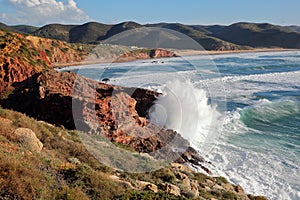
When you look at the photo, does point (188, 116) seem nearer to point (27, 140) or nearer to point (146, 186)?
point (146, 186)

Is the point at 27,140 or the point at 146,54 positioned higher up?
the point at 146,54

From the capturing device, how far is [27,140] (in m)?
7.50

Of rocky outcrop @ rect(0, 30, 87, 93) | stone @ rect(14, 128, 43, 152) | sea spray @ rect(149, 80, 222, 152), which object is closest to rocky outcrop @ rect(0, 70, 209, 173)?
sea spray @ rect(149, 80, 222, 152)

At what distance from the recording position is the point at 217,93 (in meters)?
32.1

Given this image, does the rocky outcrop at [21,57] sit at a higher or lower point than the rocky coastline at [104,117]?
higher

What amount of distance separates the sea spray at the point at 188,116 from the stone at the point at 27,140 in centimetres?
925

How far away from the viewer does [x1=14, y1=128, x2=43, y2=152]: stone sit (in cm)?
732

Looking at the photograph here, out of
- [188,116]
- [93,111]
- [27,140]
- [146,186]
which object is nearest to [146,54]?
[188,116]

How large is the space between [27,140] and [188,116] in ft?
48.9

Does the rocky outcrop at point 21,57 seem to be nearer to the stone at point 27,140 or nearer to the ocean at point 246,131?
the stone at point 27,140

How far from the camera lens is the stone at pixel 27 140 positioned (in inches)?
288

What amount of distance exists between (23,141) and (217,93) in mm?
26821

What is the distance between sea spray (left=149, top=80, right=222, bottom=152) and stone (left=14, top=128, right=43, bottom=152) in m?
9.25

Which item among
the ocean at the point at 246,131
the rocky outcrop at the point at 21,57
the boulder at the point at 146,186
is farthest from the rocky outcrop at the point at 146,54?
the boulder at the point at 146,186
